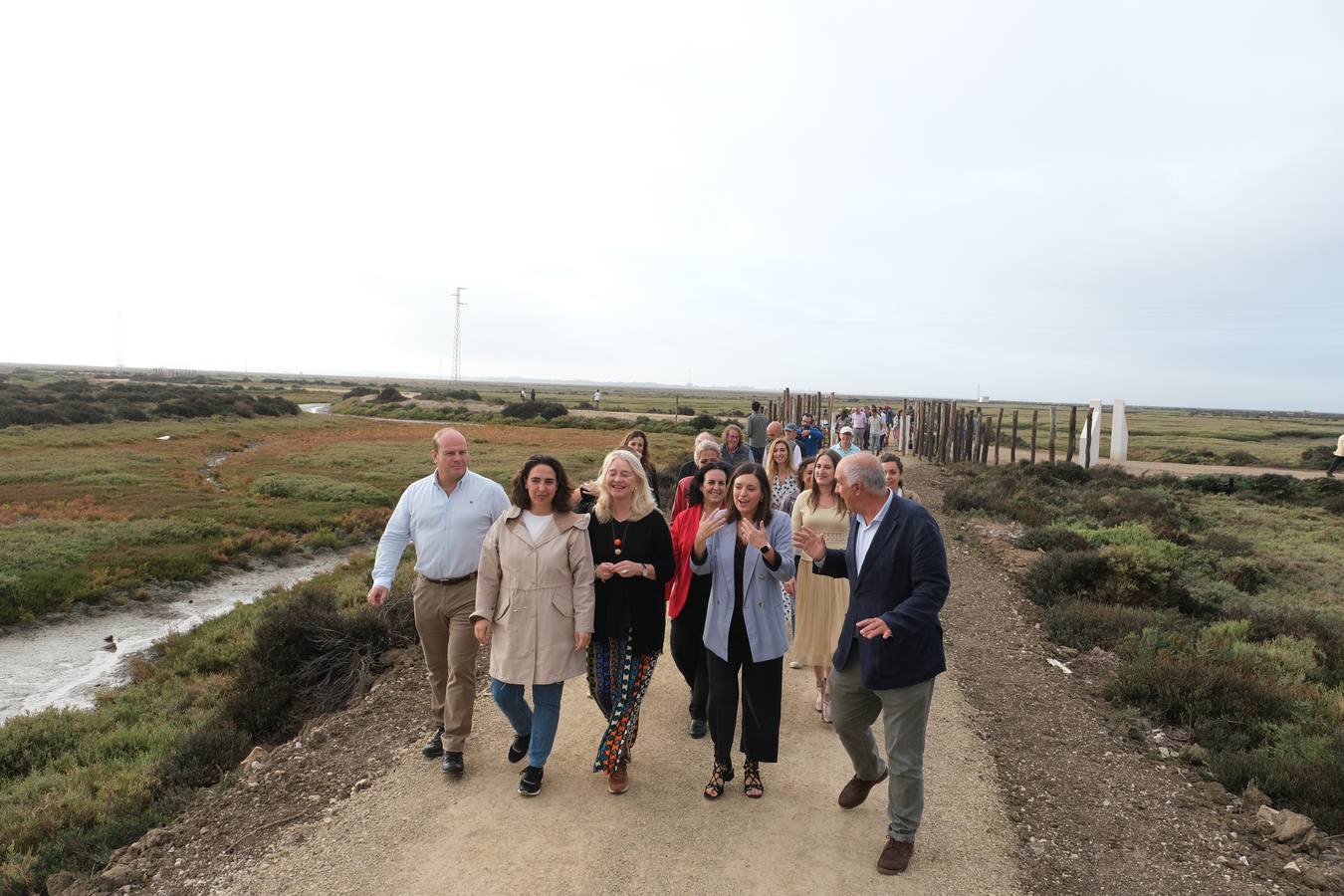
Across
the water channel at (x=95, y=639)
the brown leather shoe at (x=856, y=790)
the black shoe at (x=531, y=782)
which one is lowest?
the water channel at (x=95, y=639)

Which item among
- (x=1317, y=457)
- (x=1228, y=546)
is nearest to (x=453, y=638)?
(x=1228, y=546)

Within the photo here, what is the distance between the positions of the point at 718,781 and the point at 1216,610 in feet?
27.3

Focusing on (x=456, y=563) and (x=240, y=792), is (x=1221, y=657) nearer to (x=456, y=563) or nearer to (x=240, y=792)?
(x=456, y=563)

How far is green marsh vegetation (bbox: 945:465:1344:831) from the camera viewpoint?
5.64 m

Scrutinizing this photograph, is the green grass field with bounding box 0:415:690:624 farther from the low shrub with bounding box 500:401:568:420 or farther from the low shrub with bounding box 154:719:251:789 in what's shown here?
the low shrub with bounding box 500:401:568:420

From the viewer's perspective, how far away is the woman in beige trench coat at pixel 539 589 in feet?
14.7

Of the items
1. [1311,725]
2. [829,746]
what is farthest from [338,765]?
[1311,725]

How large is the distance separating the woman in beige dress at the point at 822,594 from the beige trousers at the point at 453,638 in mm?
2391

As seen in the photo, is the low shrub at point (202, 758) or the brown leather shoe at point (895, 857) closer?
the brown leather shoe at point (895, 857)

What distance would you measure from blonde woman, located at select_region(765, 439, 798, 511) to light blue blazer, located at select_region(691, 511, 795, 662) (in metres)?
2.53

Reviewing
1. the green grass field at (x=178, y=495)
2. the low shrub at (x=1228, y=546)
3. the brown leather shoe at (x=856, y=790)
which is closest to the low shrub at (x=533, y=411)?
the green grass field at (x=178, y=495)

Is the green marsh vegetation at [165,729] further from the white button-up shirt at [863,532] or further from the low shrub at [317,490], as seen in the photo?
the low shrub at [317,490]

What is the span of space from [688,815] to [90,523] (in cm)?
1844

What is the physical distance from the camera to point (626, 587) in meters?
4.60
